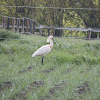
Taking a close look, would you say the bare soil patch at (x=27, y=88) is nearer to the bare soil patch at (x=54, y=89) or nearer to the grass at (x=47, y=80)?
the grass at (x=47, y=80)

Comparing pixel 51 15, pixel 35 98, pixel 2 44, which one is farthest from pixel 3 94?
pixel 51 15

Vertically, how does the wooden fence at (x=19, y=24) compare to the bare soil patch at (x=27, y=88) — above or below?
above

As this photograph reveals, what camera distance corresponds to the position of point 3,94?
163 inches

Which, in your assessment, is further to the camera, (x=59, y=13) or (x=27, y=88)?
(x=59, y=13)

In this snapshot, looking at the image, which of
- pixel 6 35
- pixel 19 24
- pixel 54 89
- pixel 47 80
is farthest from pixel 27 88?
pixel 19 24

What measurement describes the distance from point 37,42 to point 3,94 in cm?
632

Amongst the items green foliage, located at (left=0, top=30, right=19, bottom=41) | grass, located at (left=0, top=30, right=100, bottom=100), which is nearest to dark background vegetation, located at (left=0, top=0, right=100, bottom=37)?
green foliage, located at (left=0, top=30, right=19, bottom=41)

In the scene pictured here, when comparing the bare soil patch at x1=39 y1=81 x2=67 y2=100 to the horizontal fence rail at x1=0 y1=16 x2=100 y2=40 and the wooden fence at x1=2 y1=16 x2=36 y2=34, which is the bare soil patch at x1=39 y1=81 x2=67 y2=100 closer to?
the horizontal fence rail at x1=0 y1=16 x2=100 y2=40

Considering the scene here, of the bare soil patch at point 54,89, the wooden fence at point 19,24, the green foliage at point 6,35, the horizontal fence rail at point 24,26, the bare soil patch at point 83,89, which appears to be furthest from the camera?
the wooden fence at point 19,24

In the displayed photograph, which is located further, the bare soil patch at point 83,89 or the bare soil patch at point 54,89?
the bare soil patch at point 83,89

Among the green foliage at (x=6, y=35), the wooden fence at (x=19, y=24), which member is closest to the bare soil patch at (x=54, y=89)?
the green foliage at (x=6, y=35)

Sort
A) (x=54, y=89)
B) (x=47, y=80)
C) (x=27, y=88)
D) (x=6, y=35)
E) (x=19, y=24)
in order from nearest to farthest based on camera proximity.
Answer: (x=54, y=89)
(x=27, y=88)
(x=47, y=80)
(x=6, y=35)
(x=19, y=24)

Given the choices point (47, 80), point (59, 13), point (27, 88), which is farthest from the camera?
point (59, 13)

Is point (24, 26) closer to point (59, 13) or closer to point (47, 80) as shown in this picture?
point (59, 13)
